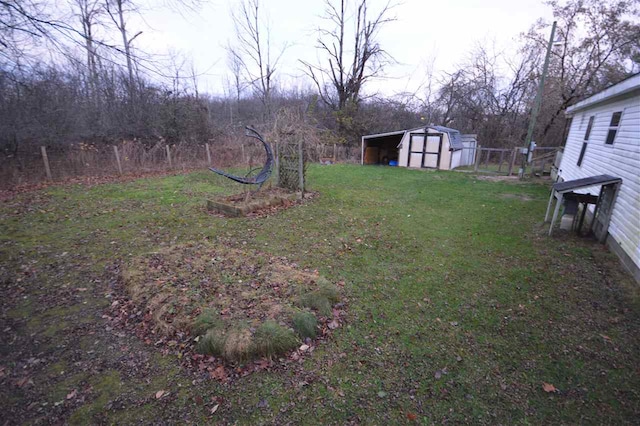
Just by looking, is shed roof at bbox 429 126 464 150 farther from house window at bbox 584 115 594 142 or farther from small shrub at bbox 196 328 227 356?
→ small shrub at bbox 196 328 227 356

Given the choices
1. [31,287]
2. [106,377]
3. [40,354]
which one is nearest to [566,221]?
[106,377]

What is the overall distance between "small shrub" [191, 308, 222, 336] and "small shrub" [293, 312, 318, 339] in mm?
774

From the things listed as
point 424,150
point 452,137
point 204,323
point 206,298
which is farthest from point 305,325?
point 452,137

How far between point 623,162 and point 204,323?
24.3ft

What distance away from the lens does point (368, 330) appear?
3.17 meters

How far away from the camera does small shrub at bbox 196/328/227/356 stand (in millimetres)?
2750

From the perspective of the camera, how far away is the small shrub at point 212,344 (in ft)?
9.02

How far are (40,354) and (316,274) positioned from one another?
299 cm

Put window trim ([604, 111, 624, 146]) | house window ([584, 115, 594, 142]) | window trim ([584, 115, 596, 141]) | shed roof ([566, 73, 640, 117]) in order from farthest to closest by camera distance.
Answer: house window ([584, 115, 594, 142]), window trim ([584, 115, 596, 141]), window trim ([604, 111, 624, 146]), shed roof ([566, 73, 640, 117])

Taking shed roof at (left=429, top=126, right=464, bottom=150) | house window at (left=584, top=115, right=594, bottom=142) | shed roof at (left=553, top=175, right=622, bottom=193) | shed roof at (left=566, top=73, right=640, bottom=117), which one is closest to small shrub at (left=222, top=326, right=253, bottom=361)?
shed roof at (left=553, top=175, right=622, bottom=193)

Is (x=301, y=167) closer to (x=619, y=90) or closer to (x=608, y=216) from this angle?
(x=608, y=216)

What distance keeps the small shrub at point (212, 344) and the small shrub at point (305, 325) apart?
0.72 m

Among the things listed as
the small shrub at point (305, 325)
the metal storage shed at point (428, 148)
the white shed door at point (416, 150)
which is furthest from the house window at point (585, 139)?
the small shrub at point (305, 325)

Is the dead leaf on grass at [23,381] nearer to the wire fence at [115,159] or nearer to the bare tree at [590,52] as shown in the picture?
the wire fence at [115,159]
